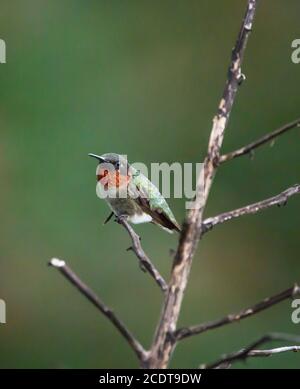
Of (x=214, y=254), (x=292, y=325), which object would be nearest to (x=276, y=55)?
(x=214, y=254)

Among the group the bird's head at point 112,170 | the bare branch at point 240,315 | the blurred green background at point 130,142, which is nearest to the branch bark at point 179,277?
the bare branch at point 240,315

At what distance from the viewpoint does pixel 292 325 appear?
18.2ft

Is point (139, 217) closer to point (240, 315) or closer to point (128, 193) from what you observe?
point (128, 193)

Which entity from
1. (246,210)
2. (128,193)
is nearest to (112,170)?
(128,193)

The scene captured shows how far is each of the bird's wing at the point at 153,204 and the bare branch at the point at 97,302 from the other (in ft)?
4.67

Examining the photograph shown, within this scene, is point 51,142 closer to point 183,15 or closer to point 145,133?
point 145,133

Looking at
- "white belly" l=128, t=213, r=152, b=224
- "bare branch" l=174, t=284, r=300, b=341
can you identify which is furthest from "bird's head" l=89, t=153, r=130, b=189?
"bare branch" l=174, t=284, r=300, b=341

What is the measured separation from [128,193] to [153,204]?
0.10m

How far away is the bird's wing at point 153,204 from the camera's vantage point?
7.85 ft

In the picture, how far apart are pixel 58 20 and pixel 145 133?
1.15m

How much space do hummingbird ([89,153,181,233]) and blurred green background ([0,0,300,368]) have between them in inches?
114

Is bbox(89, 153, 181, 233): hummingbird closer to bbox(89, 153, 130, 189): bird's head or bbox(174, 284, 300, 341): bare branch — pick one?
bbox(89, 153, 130, 189): bird's head
